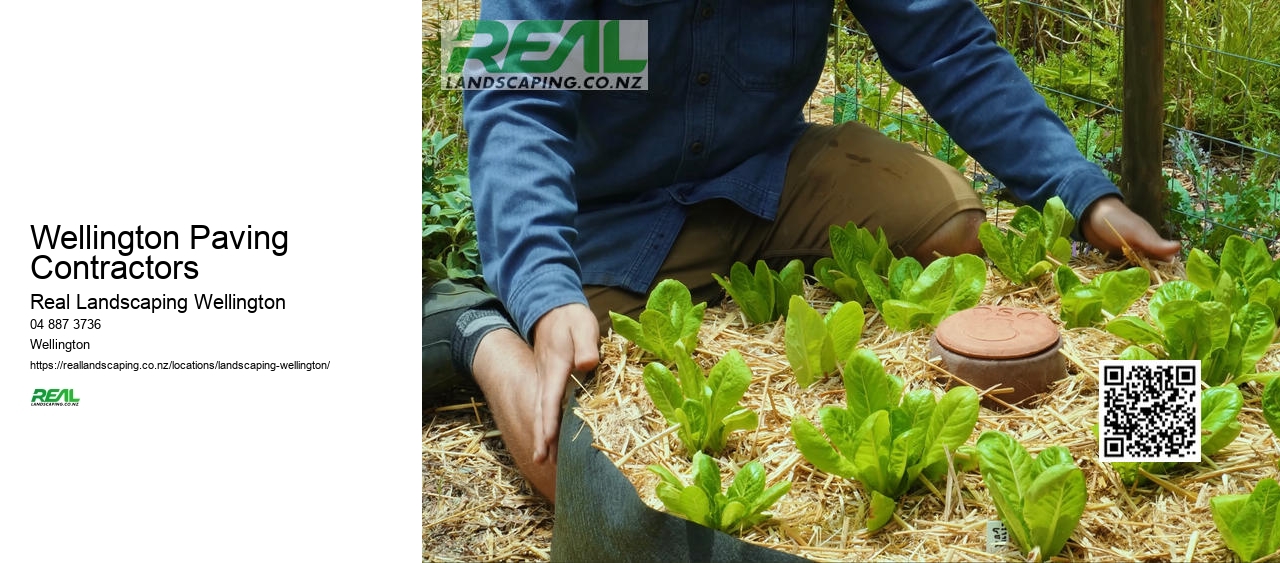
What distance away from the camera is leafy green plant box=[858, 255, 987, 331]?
1250mm

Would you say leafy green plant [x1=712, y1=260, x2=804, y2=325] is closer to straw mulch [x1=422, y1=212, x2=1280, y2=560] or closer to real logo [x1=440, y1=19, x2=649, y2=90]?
straw mulch [x1=422, y1=212, x2=1280, y2=560]

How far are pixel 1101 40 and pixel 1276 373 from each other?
1.38m

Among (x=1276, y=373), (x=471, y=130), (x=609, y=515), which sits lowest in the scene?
(x=609, y=515)

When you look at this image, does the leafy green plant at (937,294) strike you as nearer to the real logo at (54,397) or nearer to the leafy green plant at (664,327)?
the leafy green plant at (664,327)

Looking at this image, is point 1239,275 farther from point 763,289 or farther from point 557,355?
point 557,355

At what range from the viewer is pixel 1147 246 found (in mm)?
1390

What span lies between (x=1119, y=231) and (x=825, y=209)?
1.17 ft

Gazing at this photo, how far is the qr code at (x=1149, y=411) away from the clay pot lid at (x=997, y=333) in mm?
85

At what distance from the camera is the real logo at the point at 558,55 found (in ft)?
4.61

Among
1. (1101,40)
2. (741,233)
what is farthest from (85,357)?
(1101,40)

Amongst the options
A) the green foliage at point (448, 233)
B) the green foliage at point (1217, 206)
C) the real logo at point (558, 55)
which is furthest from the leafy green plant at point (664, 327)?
the green foliage at point (1217, 206)

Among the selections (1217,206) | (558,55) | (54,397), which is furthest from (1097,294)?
(54,397)

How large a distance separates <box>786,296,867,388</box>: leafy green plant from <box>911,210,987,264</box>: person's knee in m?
0.39

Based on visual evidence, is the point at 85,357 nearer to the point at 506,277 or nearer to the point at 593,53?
the point at 506,277
